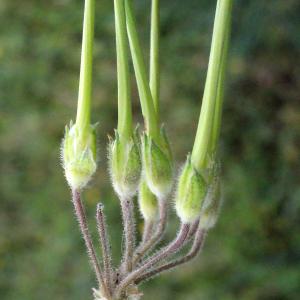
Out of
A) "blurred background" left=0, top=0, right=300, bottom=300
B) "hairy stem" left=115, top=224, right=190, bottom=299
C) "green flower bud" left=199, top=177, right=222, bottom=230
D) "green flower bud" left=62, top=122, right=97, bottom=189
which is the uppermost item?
"blurred background" left=0, top=0, right=300, bottom=300

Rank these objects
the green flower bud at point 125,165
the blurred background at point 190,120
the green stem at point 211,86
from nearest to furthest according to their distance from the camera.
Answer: the green stem at point 211,86, the green flower bud at point 125,165, the blurred background at point 190,120

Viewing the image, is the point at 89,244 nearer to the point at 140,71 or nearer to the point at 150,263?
the point at 150,263

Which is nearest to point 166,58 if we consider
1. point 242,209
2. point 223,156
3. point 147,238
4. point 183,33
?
point 183,33

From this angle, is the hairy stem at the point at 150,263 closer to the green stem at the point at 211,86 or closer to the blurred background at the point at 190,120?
the green stem at the point at 211,86

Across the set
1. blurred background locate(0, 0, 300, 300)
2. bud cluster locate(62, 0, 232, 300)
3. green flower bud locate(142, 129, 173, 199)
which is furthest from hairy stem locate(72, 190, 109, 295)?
blurred background locate(0, 0, 300, 300)

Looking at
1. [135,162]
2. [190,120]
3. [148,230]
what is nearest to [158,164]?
[135,162]

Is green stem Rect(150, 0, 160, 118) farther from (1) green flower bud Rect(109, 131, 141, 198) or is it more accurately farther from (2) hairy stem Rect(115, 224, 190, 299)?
(2) hairy stem Rect(115, 224, 190, 299)

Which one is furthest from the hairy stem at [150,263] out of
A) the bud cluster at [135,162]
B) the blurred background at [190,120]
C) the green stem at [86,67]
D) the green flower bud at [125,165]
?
the blurred background at [190,120]

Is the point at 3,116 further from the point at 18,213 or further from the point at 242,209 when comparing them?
the point at 242,209
